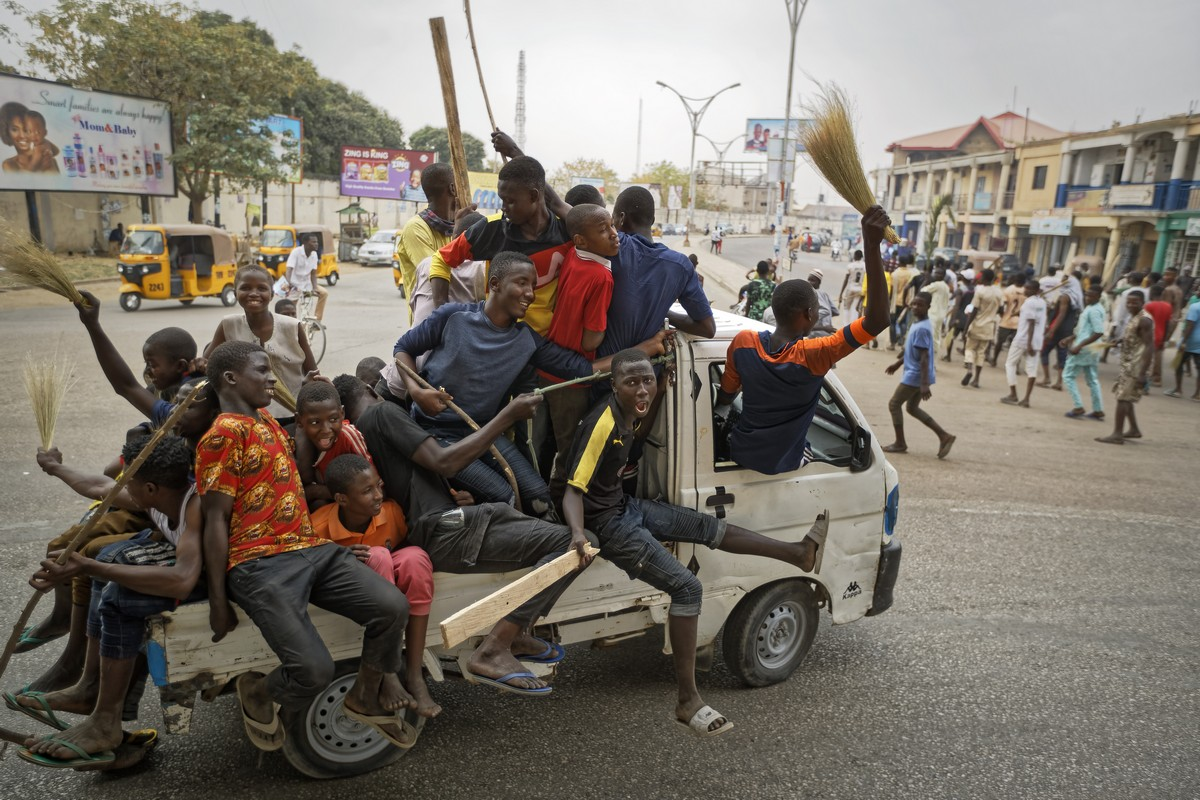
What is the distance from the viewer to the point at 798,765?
11.5 ft

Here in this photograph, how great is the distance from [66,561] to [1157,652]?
18.3 ft

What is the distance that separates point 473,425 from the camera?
10.9ft

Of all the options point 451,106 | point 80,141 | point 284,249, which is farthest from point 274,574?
point 80,141

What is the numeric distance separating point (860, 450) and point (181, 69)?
95.7ft

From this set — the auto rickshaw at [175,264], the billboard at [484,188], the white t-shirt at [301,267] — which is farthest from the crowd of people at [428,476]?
the billboard at [484,188]

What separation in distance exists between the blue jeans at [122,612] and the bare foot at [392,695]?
0.72m

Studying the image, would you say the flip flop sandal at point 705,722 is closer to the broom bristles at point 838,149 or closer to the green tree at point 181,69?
the broom bristles at point 838,149

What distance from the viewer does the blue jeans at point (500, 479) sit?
3430 millimetres

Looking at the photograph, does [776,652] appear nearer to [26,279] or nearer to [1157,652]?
[1157,652]

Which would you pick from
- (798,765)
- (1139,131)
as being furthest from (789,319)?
(1139,131)

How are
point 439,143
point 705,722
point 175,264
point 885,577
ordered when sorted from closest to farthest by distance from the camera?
point 705,722, point 885,577, point 175,264, point 439,143

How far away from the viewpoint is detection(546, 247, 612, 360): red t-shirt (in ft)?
11.9

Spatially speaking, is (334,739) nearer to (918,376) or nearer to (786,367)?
(786,367)

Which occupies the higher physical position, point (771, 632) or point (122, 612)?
point (122, 612)
